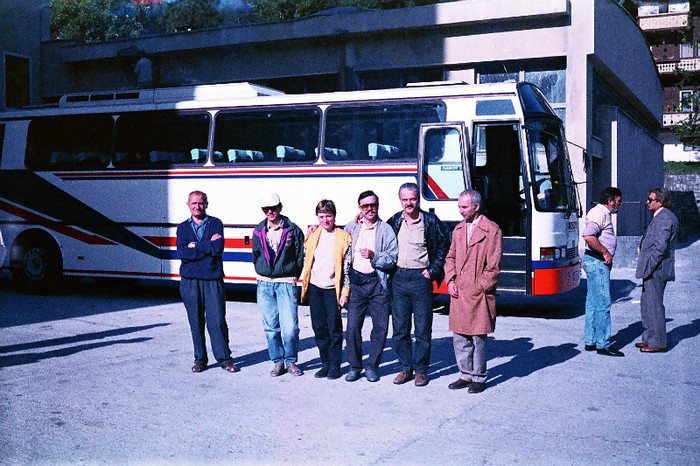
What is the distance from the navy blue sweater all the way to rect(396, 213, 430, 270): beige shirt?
6.03 feet

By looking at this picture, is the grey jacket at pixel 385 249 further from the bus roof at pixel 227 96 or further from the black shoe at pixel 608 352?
the bus roof at pixel 227 96

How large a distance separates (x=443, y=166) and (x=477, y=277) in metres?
4.76

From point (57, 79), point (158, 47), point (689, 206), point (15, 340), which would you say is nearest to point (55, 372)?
point (15, 340)

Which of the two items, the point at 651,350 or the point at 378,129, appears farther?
the point at 378,129

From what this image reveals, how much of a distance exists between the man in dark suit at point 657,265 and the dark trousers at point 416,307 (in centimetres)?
303

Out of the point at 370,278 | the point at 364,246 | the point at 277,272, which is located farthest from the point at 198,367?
the point at 364,246

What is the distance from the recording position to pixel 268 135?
13.0m

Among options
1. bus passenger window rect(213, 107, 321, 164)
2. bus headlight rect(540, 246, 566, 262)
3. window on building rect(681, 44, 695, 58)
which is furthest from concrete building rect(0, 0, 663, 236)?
window on building rect(681, 44, 695, 58)

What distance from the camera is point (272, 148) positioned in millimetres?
12891

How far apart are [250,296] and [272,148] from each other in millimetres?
3164

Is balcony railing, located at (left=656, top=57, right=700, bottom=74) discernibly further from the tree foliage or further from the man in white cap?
the man in white cap

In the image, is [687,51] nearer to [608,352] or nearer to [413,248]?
[608,352]

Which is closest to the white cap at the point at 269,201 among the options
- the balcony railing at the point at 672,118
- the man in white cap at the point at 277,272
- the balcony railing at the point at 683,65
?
the man in white cap at the point at 277,272

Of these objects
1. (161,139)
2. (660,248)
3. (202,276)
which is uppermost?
(161,139)
